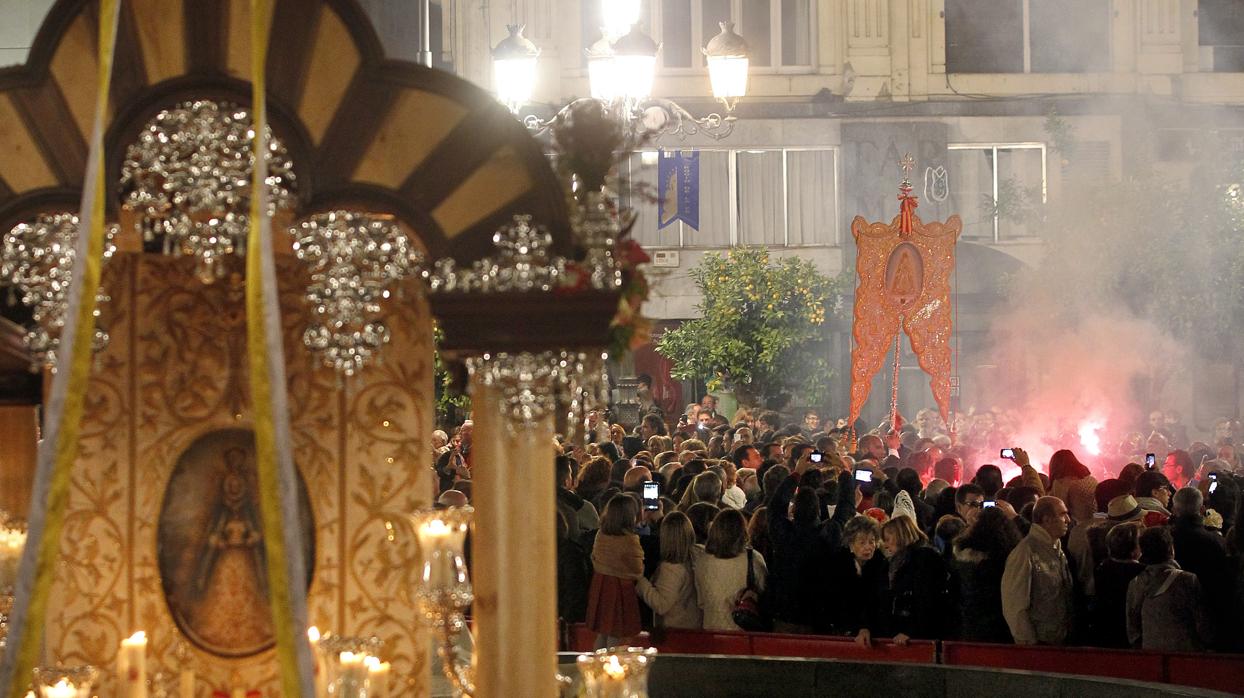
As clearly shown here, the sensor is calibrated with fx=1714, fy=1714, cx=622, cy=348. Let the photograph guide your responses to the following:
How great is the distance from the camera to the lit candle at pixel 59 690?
20.0 ft

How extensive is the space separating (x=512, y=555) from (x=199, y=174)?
1737 millimetres

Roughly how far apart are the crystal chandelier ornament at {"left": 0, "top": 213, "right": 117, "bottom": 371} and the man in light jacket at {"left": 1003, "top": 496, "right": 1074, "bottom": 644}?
5.49 metres

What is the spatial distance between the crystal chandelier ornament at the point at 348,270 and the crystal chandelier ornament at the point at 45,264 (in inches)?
28.5

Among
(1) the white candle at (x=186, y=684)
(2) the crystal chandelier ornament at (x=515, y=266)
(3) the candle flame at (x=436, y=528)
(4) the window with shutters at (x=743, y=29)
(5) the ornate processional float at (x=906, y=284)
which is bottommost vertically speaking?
(1) the white candle at (x=186, y=684)

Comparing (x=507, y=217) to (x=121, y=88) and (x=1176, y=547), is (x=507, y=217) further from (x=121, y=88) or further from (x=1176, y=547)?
(x=1176, y=547)

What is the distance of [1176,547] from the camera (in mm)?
9727

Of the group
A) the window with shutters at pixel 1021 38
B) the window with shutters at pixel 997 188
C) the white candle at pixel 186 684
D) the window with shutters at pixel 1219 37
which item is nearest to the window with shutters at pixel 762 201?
the window with shutters at pixel 997 188

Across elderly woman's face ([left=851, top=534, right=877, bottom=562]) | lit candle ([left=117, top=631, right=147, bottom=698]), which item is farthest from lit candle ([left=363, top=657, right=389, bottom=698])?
elderly woman's face ([left=851, top=534, right=877, bottom=562])

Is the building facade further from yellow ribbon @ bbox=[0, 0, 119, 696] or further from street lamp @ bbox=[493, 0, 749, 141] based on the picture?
yellow ribbon @ bbox=[0, 0, 119, 696]

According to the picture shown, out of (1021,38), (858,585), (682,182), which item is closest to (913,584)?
(858,585)

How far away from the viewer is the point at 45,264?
6.10 m

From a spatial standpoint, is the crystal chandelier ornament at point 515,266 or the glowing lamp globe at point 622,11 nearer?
the crystal chandelier ornament at point 515,266

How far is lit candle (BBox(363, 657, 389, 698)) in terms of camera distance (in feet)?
20.4

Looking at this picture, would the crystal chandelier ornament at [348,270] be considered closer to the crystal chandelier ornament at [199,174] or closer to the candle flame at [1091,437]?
the crystal chandelier ornament at [199,174]
